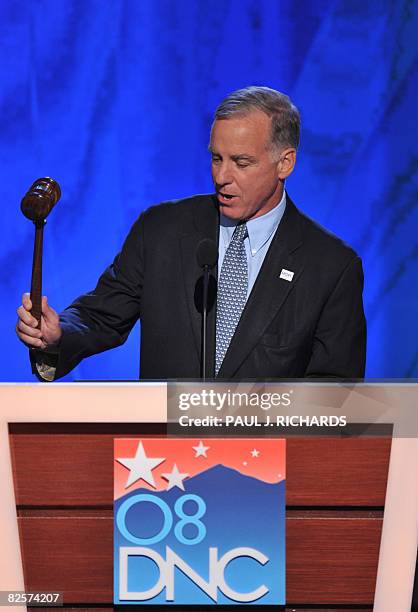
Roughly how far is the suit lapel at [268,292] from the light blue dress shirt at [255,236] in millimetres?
22

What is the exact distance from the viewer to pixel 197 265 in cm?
218

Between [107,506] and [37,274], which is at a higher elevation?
[37,274]

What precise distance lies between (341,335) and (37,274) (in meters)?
0.72

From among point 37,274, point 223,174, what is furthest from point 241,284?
point 37,274

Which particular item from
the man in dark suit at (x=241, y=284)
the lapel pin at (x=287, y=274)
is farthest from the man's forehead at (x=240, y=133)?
the lapel pin at (x=287, y=274)

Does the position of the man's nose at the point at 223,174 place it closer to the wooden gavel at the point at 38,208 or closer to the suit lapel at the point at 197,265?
the suit lapel at the point at 197,265

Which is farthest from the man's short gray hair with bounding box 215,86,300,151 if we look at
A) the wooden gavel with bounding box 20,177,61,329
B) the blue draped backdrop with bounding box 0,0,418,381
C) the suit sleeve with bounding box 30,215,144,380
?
the blue draped backdrop with bounding box 0,0,418,381

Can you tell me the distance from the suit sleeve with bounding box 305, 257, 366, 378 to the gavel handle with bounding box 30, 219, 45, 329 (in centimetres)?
62

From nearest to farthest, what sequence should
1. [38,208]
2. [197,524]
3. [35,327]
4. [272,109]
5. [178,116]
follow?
[197,524] < [38,208] < [35,327] < [272,109] < [178,116]

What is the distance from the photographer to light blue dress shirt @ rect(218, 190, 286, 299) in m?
2.18

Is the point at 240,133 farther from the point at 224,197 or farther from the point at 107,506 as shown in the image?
the point at 107,506

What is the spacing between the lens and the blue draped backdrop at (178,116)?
3529mm

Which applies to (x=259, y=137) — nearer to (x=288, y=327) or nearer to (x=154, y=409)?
(x=288, y=327)

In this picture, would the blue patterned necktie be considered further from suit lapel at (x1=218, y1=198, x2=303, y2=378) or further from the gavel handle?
the gavel handle
